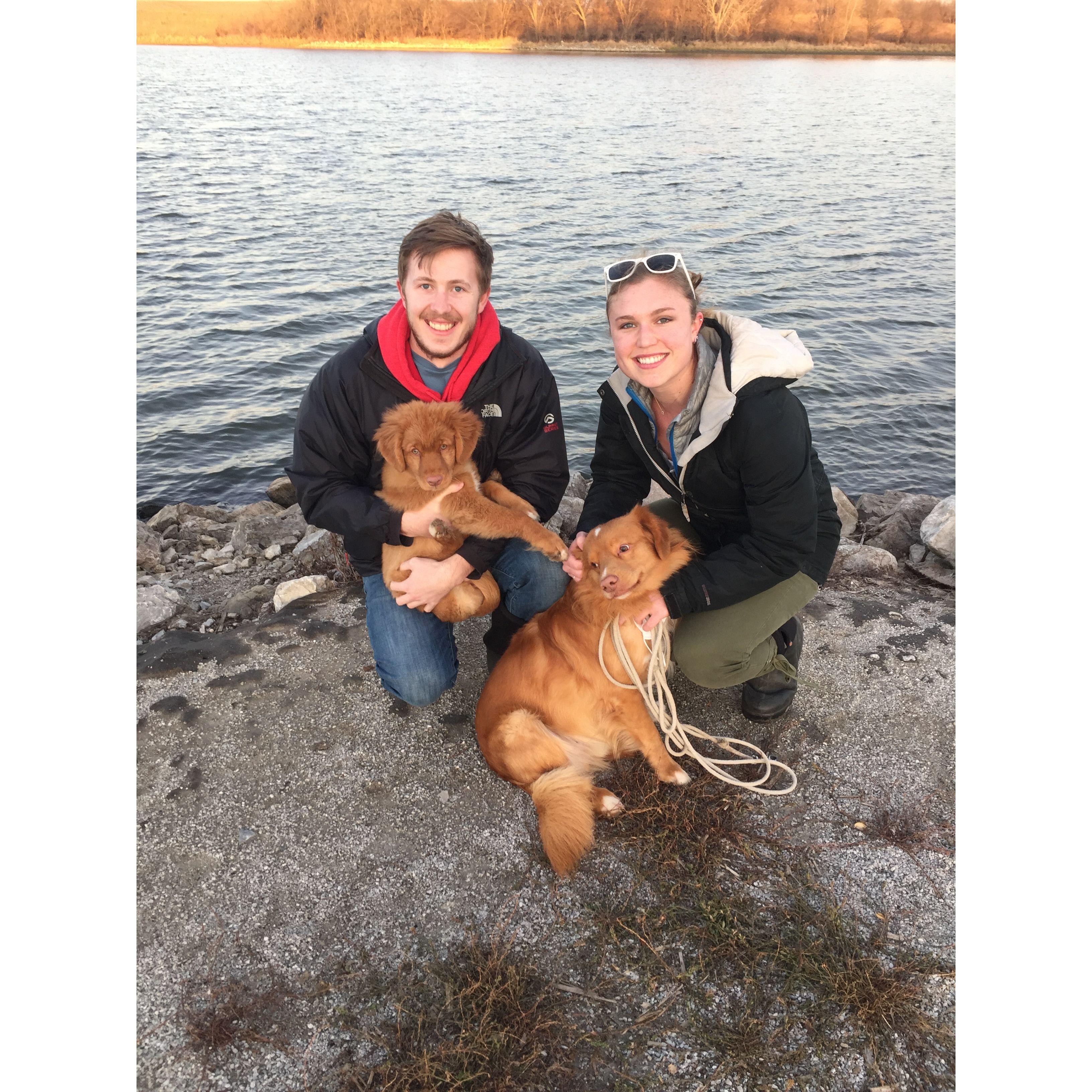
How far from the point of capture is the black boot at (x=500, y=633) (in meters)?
3.91

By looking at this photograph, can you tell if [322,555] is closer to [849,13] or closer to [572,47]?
[849,13]

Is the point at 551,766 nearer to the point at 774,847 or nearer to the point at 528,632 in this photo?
the point at 528,632

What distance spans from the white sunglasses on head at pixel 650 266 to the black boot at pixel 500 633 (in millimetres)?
1733

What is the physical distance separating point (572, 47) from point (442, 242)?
61.0 metres

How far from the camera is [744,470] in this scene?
299 centimetres

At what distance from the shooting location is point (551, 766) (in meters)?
3.02

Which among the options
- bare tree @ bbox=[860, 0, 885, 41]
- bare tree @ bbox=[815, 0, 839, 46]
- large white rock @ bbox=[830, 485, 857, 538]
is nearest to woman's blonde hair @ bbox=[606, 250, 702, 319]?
large white rock @ bbox=[830, 485, 857, 538]

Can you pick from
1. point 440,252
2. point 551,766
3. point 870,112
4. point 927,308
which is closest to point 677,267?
point 440,252

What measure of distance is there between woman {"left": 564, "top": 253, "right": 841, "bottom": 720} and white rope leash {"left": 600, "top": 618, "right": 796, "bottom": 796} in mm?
130

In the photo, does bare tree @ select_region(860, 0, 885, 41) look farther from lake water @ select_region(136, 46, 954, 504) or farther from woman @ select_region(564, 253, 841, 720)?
woman @ select_region(564, 253, 841, 720)

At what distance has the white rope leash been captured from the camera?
312 cm

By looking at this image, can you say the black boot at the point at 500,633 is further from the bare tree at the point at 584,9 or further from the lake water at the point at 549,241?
the bare tree at the point at 584,9

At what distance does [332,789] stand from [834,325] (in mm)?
11477

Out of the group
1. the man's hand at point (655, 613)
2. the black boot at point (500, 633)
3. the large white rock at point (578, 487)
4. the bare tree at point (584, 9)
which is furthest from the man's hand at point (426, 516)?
the bare tree at point (584, 9)
